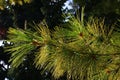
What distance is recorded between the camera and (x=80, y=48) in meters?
2.57

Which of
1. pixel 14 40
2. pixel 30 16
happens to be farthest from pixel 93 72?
pixel 30 16

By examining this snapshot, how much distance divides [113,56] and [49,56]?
0.46 meters

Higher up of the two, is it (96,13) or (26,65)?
(96,13)

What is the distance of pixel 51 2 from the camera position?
13.9 meters

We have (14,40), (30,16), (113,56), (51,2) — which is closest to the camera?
(113,56)

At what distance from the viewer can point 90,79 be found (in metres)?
2.58

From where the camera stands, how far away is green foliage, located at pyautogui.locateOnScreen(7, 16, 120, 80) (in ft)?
8.30

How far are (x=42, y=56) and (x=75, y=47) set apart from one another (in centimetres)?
31

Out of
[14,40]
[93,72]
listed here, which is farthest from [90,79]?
[14,40]

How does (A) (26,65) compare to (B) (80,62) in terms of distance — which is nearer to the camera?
(B) (80,62)

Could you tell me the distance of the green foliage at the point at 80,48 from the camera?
2.53 m

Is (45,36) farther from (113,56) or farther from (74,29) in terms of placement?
(113,56)

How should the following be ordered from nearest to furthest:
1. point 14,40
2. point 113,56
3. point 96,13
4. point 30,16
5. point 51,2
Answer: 1. point 113,56
2. point 14,40
3. point 96,13
4. point 51,2
5. point 30,16

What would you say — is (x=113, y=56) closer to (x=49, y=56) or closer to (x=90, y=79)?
(x=90, y=79)
